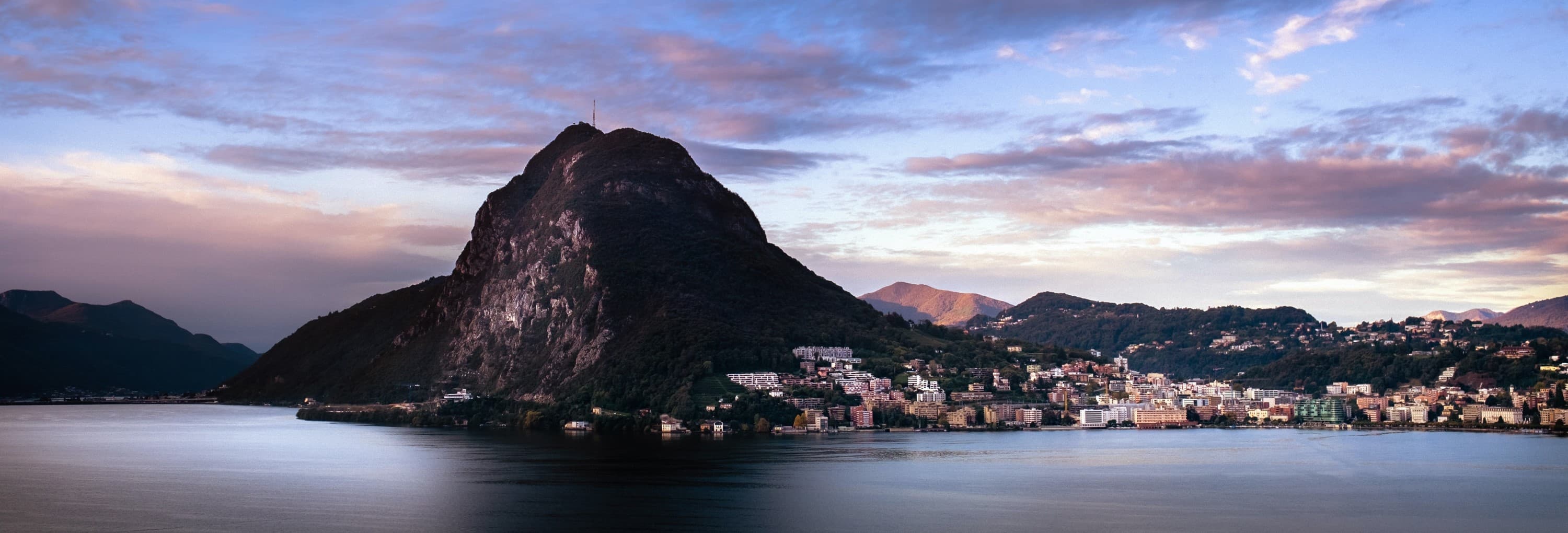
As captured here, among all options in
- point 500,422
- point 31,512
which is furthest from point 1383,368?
point 31,512

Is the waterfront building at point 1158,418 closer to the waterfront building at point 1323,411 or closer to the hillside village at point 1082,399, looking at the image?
the hillside village at point 1082,399

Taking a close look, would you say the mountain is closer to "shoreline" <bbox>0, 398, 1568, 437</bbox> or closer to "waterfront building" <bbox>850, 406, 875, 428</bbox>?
"shoreline" <bbox>0, 398, 1568, 437</bbox>

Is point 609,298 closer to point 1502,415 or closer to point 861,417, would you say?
point 861,417

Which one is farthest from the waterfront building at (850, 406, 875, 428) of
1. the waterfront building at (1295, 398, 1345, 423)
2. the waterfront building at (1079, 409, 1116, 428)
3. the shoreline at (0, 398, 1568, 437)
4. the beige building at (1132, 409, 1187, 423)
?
the waterfront building at (1295, 398, 1345, 423)

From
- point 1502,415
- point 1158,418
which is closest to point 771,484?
point 1158,418

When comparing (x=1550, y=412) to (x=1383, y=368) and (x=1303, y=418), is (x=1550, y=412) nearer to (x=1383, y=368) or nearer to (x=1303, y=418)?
(x=1303, y=418)
